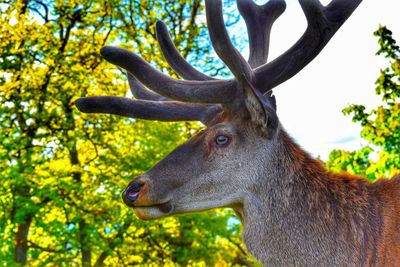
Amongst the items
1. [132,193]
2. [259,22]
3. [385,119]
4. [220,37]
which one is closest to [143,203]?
[132,193]

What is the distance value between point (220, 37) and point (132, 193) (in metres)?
1.11

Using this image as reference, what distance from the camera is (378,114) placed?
10.3m

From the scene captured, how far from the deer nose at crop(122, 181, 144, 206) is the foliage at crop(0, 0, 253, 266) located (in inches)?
482

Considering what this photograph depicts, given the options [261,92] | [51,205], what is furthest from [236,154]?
[51,205]

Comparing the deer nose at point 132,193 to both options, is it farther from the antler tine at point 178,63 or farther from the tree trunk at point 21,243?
the tree trunk at point 21,243

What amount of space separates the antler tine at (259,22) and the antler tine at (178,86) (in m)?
1.19

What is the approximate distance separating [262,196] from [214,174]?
1.09 feet

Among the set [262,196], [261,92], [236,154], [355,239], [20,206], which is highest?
[20,206]

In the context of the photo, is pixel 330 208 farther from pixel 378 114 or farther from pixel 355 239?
pixel 378 114

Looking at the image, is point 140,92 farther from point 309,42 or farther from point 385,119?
point 385,119

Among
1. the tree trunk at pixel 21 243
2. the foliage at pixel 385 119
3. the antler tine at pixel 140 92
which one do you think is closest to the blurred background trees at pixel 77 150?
the tree trunk at pixel 21 243

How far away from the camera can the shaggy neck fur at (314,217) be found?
3.53 meters

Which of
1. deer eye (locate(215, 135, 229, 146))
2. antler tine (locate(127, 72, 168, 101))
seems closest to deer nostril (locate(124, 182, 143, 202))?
deer eye (locate(215, 135, 229, 146))

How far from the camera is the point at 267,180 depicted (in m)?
3.74
